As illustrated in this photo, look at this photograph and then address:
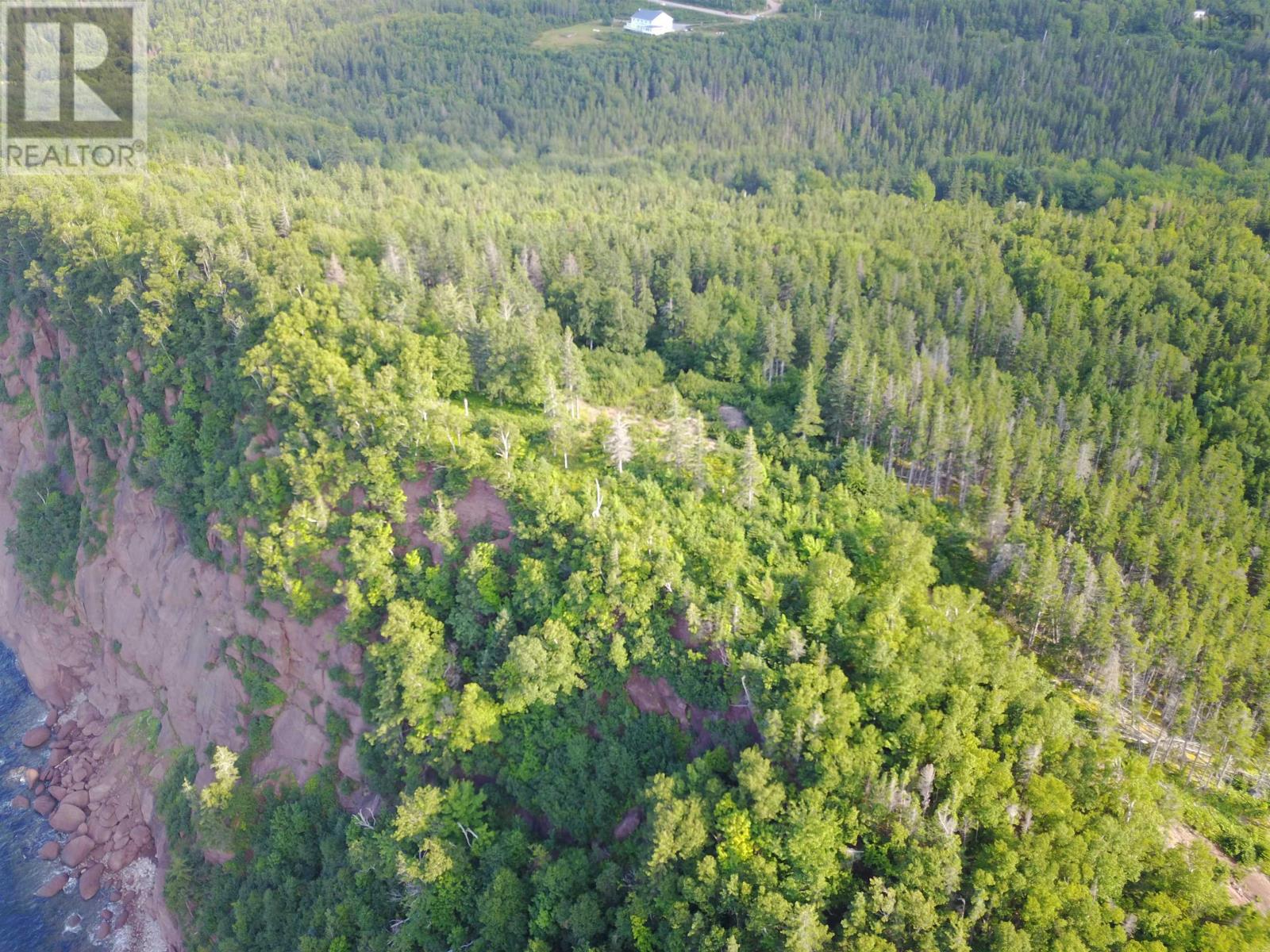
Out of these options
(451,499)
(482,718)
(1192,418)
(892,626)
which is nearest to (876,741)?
(892,626)

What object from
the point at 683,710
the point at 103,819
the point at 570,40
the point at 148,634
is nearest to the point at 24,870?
the point at 103,819

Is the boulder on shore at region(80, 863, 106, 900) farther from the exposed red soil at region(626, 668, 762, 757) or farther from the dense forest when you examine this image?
the exposed red soil at region(626, 668, 762, 757)

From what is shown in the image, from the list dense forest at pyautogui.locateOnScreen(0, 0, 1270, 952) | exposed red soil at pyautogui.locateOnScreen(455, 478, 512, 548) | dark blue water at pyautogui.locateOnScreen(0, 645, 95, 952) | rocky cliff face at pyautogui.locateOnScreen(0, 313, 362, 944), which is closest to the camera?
dense forest at pyautogui.locateOnScreen(0, 0, 1270, 952)

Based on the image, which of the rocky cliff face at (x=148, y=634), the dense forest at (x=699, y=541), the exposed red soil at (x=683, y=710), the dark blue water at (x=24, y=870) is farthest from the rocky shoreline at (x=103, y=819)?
the exposed red soil at (x=683, y=710)

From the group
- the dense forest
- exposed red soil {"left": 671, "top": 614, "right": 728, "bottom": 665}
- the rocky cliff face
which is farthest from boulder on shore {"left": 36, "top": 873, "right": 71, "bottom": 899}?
exposed red soil {"left": 671, "top": 614, "right": 728, "bottom": 665}

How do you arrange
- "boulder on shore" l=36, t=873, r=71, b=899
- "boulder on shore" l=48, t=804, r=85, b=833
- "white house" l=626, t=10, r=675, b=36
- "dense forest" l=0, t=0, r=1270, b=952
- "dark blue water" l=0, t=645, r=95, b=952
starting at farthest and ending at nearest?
"white house" l=626, t=10, r=675, b=36 < "boulder on shore" l=48, t=804, r=85, b=833 < "boulder on shore" l=36, t=873, r=71, b=899 < "dark blue water" l=0, t=645, r=95, b=952 < "dense forest" l=0, t=0, r=1270, b=952

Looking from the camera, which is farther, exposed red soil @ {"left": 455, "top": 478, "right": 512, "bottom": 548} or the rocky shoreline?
the rocky shoreline

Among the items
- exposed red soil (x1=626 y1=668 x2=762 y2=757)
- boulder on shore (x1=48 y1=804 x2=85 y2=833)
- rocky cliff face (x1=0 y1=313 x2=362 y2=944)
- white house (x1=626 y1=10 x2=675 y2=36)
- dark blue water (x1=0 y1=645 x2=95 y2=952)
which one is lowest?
dark blue water (x1=0 y1=645 x2=95 y2=952)

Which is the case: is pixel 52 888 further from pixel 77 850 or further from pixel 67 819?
pixel 67 819
